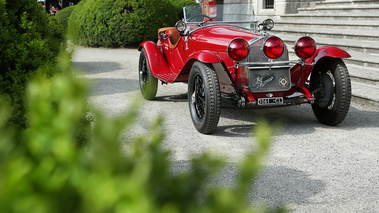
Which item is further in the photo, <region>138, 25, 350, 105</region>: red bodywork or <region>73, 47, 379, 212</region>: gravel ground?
<region>138, 25, 350, 105</region>: red bodywork

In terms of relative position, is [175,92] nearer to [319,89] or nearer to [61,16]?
[319,89]

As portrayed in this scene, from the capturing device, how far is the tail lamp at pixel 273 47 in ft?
17.3

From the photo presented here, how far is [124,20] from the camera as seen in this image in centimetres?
1477

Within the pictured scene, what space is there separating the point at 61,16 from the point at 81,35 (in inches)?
251

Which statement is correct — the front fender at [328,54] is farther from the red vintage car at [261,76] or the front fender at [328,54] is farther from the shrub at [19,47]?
the shrub at [19,47]

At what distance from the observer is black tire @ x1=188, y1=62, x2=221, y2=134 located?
498 centimetres

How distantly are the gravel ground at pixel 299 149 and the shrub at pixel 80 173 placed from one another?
1099 millimetres

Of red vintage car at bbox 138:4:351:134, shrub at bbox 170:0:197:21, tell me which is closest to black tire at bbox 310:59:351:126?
red vintage car at bbox 138:4:351:134

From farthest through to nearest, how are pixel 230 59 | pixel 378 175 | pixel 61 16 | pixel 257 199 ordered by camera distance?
1. pixel 61 16
2. pixel 230 59
3. pixel 378 175
4. pixel 257 199

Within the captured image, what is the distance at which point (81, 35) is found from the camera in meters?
16.0

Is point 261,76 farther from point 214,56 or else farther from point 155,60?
point 155,60

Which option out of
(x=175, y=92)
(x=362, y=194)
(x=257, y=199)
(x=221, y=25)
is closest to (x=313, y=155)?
(x=362, y=194)

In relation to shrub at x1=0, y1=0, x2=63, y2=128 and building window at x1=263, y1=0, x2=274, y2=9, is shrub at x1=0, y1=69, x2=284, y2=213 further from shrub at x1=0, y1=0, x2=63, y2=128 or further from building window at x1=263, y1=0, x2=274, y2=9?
building window at x1=263, y1=0, x2=274, y2=9

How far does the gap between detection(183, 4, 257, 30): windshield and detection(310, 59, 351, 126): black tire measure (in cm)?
151
